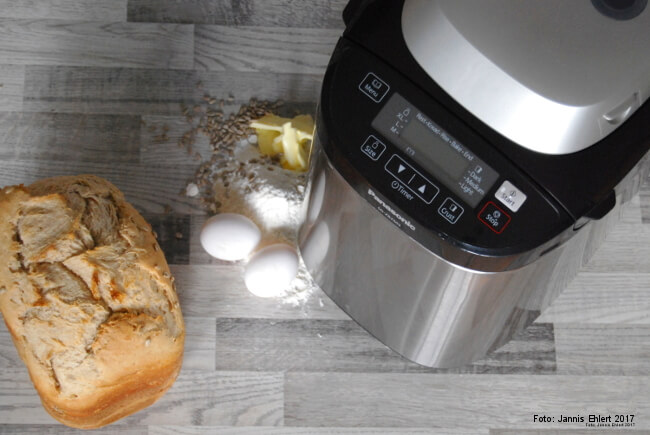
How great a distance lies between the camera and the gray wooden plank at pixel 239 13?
1366 mm

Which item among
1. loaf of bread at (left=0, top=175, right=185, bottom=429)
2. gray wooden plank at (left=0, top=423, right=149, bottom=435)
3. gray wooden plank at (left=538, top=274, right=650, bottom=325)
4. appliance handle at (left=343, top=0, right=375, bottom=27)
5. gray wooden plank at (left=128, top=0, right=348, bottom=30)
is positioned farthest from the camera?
gray wooden plank at (left=128, top=0, right=348, bottom=30)

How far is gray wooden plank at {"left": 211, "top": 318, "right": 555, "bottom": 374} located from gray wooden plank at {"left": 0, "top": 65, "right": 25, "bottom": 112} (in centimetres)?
54

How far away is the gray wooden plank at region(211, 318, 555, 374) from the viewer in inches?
48.0

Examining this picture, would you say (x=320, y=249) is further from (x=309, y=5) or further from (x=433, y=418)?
(x=309, y=5)

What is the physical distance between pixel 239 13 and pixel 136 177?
371 millimetres

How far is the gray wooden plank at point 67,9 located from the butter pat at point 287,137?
1.16 feet

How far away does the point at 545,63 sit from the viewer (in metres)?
0.73

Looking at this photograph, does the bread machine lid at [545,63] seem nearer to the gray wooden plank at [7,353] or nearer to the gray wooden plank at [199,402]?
the gray wooden plank at [199,402]

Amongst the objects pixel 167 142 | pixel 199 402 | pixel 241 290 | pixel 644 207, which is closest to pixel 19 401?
pixel 199 402

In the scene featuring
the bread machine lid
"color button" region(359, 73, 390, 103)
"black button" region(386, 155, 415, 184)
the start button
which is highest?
the bread machine lid

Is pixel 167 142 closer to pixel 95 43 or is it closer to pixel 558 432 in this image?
pixel 95 43

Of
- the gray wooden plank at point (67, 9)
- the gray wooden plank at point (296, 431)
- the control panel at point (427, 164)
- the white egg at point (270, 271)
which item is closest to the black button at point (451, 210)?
the control panel at point (427, 164)

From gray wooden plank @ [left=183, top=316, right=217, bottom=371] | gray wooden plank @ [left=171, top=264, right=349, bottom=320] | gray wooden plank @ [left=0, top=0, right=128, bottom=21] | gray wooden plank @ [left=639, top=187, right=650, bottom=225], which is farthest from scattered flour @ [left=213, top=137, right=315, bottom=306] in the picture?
gray wooden plank @ [left=639, top=187, right=650, bottom=225]

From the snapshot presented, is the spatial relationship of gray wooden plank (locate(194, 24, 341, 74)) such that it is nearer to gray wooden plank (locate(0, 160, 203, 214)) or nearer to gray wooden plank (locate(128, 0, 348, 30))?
gray wooden plank (locate(128, 0, 348, 30))
